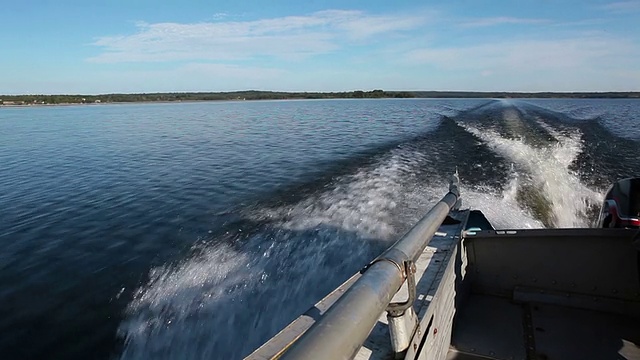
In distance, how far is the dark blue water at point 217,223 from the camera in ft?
13.1

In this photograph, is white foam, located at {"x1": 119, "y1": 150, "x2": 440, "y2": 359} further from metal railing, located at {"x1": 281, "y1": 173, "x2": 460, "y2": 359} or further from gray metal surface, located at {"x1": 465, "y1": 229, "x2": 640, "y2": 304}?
metal railing, located at {"x1": 281, "y1": 173, "x2": 460, "y2": 359}

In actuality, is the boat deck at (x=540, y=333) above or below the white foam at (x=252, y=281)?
above

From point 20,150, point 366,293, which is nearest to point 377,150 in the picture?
point 366,293

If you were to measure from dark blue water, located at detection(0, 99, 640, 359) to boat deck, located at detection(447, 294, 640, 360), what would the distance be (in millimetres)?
1864

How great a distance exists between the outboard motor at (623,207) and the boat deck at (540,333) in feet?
3.69

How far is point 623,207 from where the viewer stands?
4.08 metres

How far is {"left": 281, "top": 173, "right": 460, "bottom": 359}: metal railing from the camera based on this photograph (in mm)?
1051

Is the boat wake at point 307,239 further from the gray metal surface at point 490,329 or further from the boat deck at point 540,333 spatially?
the boat deck at point 540,333

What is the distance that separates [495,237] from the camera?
146 inches

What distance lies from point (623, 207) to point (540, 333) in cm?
195

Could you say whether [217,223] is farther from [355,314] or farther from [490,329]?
[355,314]

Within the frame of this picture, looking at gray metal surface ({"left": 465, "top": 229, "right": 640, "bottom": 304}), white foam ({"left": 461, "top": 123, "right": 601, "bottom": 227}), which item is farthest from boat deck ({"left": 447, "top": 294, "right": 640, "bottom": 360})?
white foam ({"left": 461, "top": 123, "right": 601, "bottom": 227})

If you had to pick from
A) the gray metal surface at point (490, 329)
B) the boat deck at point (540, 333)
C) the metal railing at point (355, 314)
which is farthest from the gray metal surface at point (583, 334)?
the metal railing at point (355, 314)

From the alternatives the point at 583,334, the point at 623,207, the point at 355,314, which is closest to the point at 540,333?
the point at 583,334
